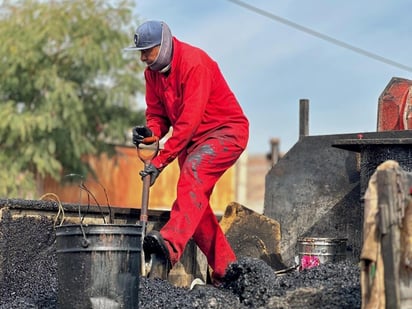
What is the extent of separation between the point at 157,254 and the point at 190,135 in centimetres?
82

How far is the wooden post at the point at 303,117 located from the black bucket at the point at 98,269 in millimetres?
3263

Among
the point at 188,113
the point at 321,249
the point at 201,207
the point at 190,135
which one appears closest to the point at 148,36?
the point at 188,113

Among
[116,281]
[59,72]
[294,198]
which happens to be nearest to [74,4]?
[59,72]

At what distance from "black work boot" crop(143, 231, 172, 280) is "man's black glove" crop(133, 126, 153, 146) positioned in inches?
32.2

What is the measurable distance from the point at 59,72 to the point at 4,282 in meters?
12.5

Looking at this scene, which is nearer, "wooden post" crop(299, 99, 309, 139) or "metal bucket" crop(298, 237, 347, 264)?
"metal bucket" crop(298, 237, 347, 264)

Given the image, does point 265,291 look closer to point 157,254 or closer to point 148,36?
point 157,254

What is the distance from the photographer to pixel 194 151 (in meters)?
5.55

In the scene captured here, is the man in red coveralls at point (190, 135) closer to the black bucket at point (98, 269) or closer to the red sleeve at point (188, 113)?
the red sleeve at point (188, 113)

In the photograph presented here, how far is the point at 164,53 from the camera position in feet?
17.9

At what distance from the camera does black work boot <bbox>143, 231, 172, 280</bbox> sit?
507 cm

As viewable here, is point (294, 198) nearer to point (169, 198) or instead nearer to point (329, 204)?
point (329, 204)

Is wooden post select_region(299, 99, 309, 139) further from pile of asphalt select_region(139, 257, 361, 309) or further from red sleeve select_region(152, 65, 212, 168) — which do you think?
pile of asphalt select_region(139, 257, 361, 309)

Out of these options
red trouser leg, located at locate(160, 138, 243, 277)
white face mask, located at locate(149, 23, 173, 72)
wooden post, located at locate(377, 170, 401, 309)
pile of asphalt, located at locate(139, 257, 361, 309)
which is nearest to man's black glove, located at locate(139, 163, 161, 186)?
red trouser leg, located at locate(160, 138, 243, 277)
